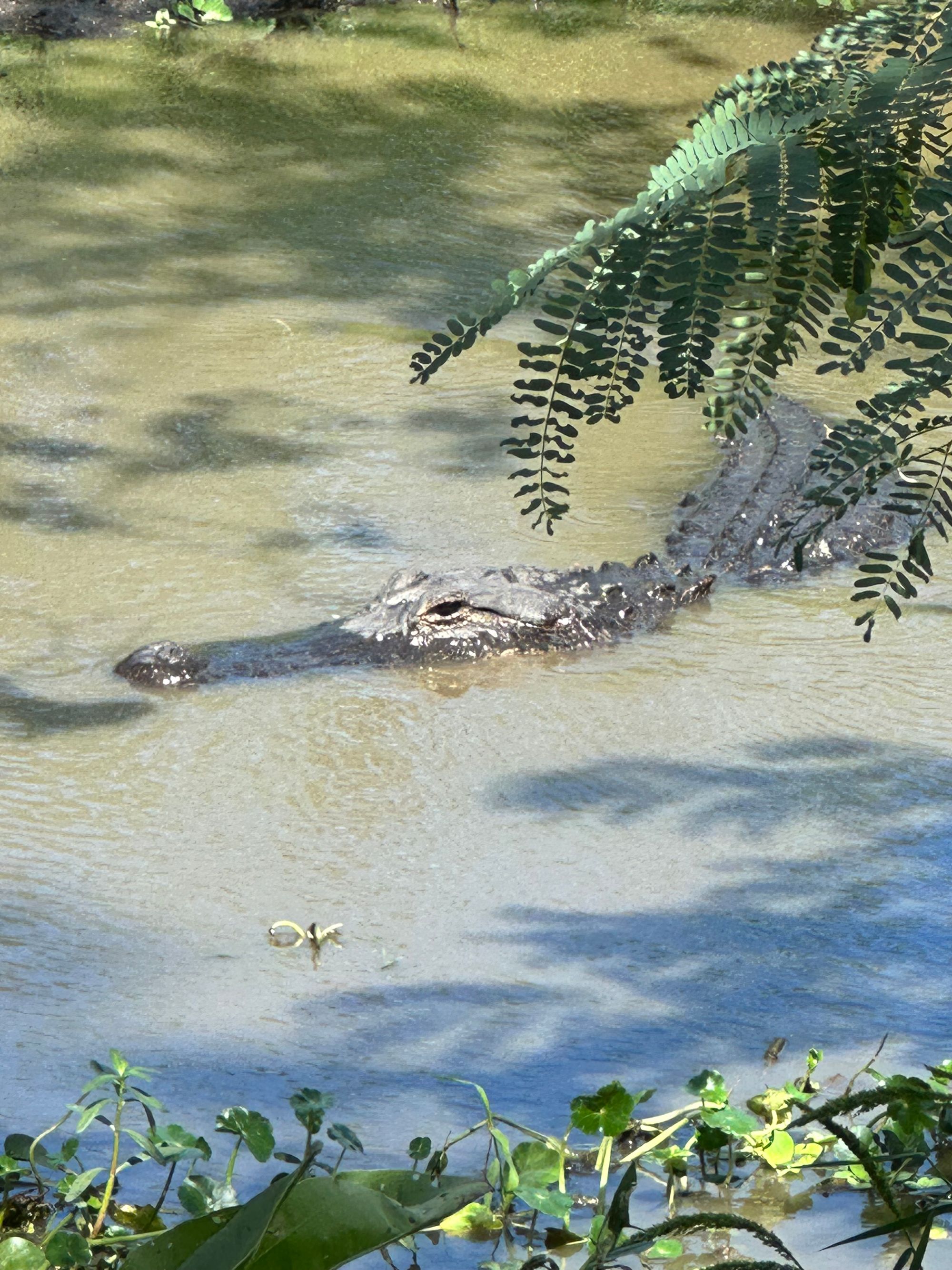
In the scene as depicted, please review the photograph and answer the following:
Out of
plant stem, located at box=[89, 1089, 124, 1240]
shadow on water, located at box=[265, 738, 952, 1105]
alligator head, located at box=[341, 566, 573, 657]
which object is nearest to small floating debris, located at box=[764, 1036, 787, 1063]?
shadow on water, located at box=[265, 738, 952, 1105]

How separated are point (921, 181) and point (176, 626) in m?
3.69

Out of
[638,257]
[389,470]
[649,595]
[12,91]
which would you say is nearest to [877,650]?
[649,595]

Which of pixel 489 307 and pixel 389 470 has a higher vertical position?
pixel 489 307

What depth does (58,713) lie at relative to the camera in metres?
4.78

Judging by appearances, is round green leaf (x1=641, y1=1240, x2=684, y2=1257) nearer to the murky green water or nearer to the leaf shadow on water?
the murky green water

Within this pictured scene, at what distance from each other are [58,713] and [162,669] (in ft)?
1.15

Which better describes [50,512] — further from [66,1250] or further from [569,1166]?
[66,1250]

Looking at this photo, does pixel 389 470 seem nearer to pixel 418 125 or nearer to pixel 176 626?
pixel 176 626

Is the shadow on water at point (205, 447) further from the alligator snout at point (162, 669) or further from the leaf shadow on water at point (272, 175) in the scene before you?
the alligator snout at point (162, 669)

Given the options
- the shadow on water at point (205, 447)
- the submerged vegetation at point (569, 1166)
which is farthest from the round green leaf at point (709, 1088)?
the shadow on water at point (205, 447)

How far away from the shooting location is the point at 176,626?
544 cm

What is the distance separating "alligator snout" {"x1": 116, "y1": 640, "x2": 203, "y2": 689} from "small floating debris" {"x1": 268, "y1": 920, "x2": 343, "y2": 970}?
1542 millimetres

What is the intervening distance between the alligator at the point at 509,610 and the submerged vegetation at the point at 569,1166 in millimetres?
2383

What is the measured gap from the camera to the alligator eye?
538 cm
